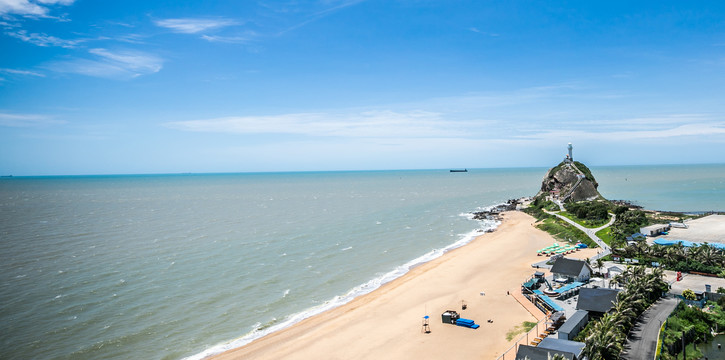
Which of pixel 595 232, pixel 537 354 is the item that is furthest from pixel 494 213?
pixel 537 354

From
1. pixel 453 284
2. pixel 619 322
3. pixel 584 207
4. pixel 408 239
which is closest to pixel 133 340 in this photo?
pixel 453 284

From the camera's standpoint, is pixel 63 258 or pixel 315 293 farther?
pixel 63 258

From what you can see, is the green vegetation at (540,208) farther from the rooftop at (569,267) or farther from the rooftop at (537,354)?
the rooftop at (537,354)

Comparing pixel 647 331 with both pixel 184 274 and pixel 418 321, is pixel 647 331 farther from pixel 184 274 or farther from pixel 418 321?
pixel 184 274

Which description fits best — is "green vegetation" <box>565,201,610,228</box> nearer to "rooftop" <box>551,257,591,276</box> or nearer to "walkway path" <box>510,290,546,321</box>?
"rooftop" <box>551,257,591,276</box>

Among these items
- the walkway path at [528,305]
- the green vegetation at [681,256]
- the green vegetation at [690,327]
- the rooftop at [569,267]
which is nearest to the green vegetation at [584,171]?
the green vegetation at [681,256]

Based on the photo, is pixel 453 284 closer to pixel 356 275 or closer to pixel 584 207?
pixel 356 275
